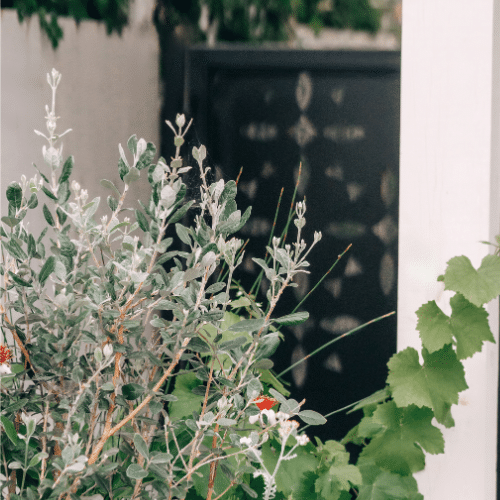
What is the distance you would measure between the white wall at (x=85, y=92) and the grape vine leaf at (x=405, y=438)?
987 mm

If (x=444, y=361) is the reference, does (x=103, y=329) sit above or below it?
above

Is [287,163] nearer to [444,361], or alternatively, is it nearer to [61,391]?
[444,361]

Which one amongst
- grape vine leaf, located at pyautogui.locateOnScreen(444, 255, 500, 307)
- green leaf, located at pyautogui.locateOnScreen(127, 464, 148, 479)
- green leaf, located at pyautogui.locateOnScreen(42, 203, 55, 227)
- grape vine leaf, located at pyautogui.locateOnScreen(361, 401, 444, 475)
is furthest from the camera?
grape vine leaf, located at pyautogui.locateOnScreen(361, 401, 444, 475)

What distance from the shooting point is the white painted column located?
1253mm

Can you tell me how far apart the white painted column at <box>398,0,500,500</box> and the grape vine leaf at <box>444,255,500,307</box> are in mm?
100

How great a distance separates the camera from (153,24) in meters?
1.59

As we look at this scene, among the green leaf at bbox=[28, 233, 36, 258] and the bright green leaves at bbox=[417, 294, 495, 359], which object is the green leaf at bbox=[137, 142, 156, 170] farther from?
the bright green leaves at bbox=[417, 294, 495, 359]

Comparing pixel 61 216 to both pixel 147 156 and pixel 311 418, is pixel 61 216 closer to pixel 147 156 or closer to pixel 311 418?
pixel 147 156

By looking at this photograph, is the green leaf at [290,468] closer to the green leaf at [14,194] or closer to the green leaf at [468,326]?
the green leaf at [468,326]

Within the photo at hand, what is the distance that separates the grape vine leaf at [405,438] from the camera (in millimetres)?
1222

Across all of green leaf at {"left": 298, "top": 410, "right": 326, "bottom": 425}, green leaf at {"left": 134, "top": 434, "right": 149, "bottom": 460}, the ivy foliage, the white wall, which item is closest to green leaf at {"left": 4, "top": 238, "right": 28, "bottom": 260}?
green leaf at {"left": 134, "top": 434, "right": 149, "bottom": 460}

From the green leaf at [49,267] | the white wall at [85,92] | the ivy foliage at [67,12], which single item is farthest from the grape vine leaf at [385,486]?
the ivy foliage at [67,12]

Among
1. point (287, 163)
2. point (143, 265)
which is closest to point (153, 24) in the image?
point (287, 163)

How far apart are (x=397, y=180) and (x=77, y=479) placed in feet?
4.01
